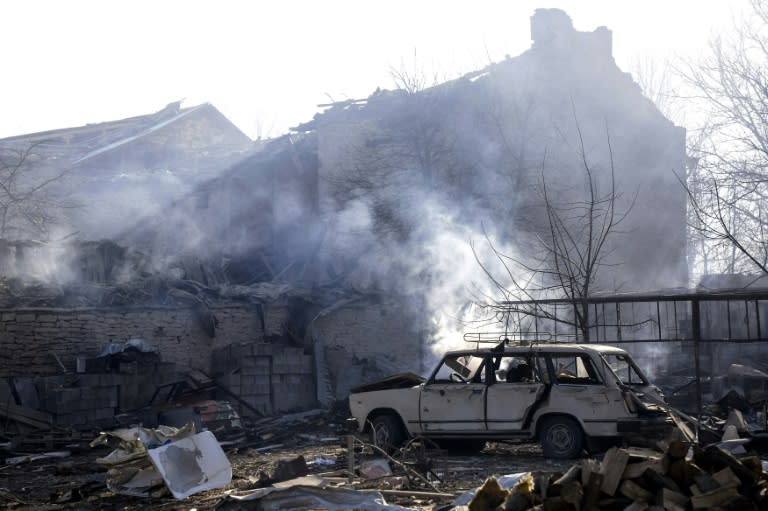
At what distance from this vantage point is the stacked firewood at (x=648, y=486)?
19.6 feet

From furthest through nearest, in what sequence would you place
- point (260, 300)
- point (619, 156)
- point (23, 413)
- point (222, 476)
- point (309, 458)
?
point (619, 156) → point (260, 300) → point (23, 413) → point (309, 458) → point (222, 476)

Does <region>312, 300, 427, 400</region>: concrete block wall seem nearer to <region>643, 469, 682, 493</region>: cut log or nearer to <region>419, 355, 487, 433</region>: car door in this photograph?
<region>419, 355, 487, 433</region>: car door

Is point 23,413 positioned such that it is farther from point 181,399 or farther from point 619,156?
point 619,156

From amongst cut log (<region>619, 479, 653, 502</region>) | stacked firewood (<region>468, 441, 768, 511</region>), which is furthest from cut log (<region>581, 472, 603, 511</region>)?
cut log (<region>619, 479, 653, 502</region>)

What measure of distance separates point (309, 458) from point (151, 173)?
20695 mm

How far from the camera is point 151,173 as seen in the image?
30.2m

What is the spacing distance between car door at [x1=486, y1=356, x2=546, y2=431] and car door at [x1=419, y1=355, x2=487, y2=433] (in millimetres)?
158

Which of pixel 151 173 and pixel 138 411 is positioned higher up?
pixel 151 173

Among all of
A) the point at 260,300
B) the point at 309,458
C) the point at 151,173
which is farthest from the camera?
the point at 151,173

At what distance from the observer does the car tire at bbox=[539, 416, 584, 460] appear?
10641mm

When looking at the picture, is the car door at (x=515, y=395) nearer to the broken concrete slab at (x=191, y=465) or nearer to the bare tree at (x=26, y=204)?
the broken concrete slab at (x=191, y=465)

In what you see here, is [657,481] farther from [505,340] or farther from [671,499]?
[505,340]

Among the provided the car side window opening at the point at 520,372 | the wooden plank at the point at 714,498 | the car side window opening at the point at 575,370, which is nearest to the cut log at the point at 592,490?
the wooden plank at the point at 714,498

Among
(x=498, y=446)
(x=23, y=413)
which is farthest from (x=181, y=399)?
(x=498, y=446)
